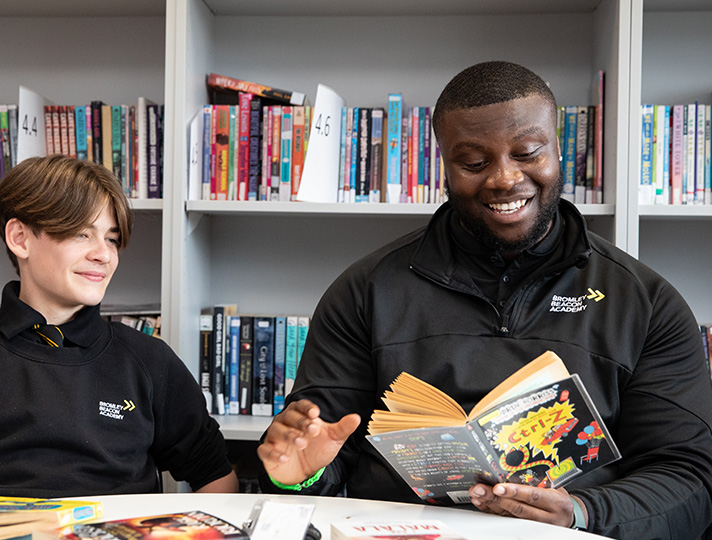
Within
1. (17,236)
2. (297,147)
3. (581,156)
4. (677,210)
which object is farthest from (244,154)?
(677,210)

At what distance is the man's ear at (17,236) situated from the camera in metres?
1.35

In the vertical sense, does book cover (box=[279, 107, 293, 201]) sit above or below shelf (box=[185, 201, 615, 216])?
above

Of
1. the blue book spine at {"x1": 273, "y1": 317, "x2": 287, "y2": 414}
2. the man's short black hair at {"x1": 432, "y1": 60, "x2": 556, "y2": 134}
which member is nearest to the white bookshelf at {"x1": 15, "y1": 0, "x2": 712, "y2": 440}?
the blue book spine at {"x1": 273, "y1": 317, "x2": 287, "y2": 414}

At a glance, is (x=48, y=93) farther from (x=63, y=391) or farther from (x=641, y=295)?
(x=641, y=295)

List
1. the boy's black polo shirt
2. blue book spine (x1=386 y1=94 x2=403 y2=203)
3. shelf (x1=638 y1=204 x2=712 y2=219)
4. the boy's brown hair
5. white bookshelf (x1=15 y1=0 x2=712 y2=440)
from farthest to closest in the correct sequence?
white bookshelf (x1=15 y1=0 x2=712 y2=440)
blue book spine (x1=386 y1=94 x2=403 y2=203)
shelf (x1=638 y1=204 x2=712 y2=219)
the boy's brown hair
the boy's black polo shirt

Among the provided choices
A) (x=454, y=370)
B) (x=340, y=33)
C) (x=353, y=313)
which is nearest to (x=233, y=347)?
(x=353, y=313)

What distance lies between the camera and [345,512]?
96 centimetres

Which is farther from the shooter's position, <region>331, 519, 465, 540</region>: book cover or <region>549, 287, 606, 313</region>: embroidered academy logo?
<region>549, 287, 606, 313</region>: embroidered academy logo

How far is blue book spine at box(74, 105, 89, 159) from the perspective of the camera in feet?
6.17

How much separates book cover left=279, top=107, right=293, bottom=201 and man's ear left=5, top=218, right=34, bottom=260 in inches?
25.4

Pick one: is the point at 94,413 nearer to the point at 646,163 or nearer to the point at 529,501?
the point at 529,501

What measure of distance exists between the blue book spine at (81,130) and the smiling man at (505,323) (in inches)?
36.6

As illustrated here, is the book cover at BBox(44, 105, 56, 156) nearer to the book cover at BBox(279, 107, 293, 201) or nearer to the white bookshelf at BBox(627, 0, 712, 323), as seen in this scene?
the book cover at BBox(279, 107, 293, 201)

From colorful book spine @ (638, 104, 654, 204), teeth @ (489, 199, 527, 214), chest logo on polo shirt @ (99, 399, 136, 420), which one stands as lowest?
chest logo on polo shirt @ (99, 399, 136, 420)
